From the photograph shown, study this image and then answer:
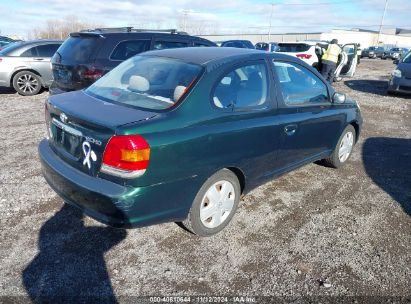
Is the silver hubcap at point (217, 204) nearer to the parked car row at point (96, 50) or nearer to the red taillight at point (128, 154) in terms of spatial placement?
the red taillight at point (128, 154)

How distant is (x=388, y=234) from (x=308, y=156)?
48.1 inches

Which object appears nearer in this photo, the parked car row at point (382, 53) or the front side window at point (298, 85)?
the front side window at point (298, 85)

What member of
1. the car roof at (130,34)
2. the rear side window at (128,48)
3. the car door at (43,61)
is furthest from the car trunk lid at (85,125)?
the car door at (43,61)

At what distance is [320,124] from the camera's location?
4.05 metres

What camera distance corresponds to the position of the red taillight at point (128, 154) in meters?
2.40

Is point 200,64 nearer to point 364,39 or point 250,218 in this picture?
point 250,218

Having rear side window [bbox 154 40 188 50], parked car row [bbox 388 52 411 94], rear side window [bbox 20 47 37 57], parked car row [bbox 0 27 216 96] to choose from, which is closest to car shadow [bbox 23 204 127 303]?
parked car row [bbox 0 27 216 96]

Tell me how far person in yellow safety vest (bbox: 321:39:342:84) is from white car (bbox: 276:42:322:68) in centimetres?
121

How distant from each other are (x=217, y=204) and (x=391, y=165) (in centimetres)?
344

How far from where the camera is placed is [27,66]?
9.34 metres

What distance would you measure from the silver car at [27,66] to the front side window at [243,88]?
319 inches

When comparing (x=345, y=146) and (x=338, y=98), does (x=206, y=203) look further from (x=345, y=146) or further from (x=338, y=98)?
(x=345, y=146)

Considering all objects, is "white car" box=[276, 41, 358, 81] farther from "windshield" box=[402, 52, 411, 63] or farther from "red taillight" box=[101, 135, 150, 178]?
"red taillight" box=[101, 135, 150, 178]

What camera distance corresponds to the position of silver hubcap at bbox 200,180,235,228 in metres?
3.05
